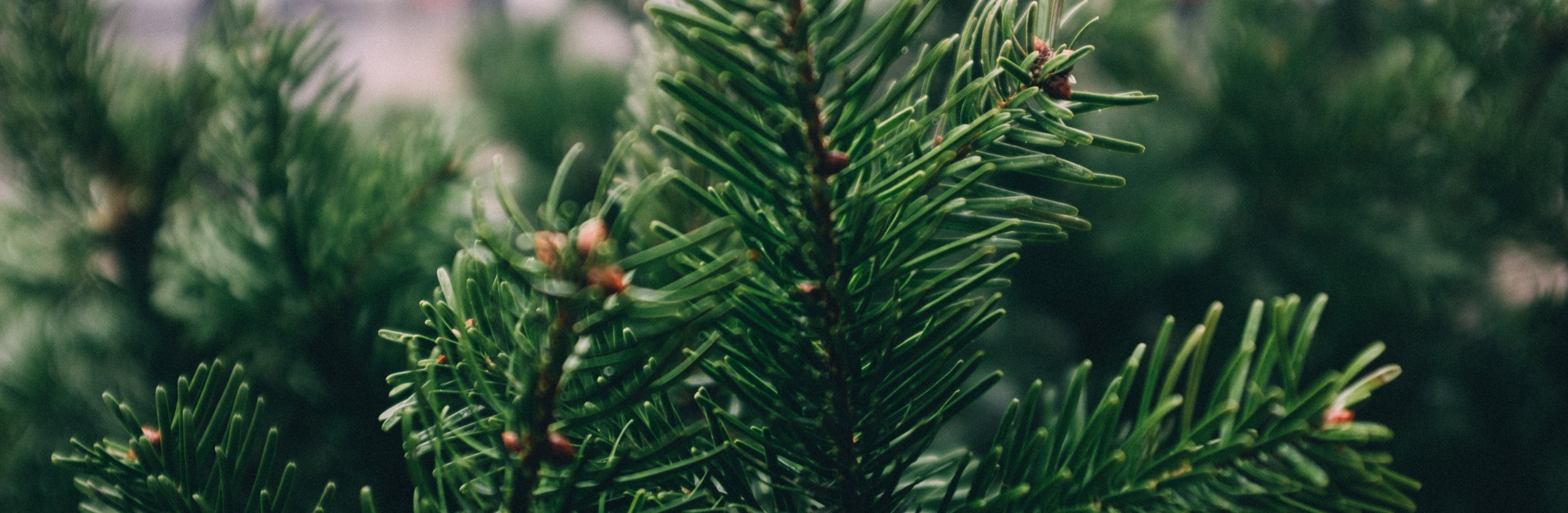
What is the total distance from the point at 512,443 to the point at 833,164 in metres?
0.06

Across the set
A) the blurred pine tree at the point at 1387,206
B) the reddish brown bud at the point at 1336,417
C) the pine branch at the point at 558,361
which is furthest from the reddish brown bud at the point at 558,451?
the blurred pine tree at the point at 1387,206

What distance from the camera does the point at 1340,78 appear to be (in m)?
→ 0.49

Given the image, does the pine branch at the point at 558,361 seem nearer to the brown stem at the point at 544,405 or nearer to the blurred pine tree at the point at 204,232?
the brown stem at the point at 544,405

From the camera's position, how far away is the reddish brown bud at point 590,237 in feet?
0.29

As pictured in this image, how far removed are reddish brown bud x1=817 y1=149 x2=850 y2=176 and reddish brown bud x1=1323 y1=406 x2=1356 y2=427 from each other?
3.4 inches

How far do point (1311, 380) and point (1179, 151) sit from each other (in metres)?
0.19

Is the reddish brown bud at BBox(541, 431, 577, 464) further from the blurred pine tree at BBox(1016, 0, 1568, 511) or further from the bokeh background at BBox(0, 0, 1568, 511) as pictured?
the blurred pine tree at BBox(1016, 0, 1568, 511)

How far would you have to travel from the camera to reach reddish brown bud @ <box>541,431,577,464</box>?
10cm

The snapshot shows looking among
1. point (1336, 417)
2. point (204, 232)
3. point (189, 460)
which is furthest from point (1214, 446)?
point (204, 232)

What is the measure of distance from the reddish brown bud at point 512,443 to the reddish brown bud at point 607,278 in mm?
30

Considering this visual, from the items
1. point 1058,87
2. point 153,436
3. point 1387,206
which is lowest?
point 153,436

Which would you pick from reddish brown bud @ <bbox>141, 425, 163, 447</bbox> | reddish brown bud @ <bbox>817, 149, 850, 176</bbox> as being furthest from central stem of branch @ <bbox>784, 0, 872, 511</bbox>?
reddish brown bud @ <bbox>141, 425, 163, 447</bbox>

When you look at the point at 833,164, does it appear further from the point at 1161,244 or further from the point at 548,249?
the point at 1161,244

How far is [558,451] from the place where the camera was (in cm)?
10
